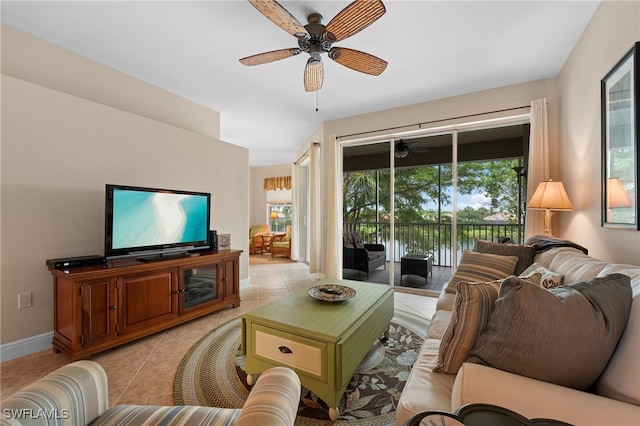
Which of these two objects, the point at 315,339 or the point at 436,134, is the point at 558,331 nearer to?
the point at 315,339

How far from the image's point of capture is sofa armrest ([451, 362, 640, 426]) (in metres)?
0.66

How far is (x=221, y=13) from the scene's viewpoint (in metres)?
2.02

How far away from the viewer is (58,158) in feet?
7.37

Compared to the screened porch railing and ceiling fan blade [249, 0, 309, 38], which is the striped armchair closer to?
ceiling fan blade [249, 0, 309, 38]

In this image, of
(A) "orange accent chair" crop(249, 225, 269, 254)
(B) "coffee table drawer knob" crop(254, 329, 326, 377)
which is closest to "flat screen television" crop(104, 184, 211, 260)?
(B) "coffee table drawer knob" crop(254, 329, 326, 377)

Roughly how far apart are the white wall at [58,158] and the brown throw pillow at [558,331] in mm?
3154

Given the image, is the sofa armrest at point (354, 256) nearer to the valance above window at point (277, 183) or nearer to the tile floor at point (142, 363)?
the tile floor at point (142, 363)

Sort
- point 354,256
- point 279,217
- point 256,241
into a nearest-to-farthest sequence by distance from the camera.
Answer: point 354,256, point 256,241, point 279,217

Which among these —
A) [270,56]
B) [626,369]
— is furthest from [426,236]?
[626,369]

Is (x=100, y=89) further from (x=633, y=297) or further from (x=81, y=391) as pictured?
(x=633, y=297)

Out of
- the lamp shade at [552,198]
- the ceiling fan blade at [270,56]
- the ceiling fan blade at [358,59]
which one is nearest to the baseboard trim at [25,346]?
the ceiling fan blade at [270,56]

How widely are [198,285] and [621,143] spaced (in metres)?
3.58

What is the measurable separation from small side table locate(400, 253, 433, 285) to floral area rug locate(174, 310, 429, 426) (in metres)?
1.47

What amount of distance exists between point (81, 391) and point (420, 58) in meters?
3.28
